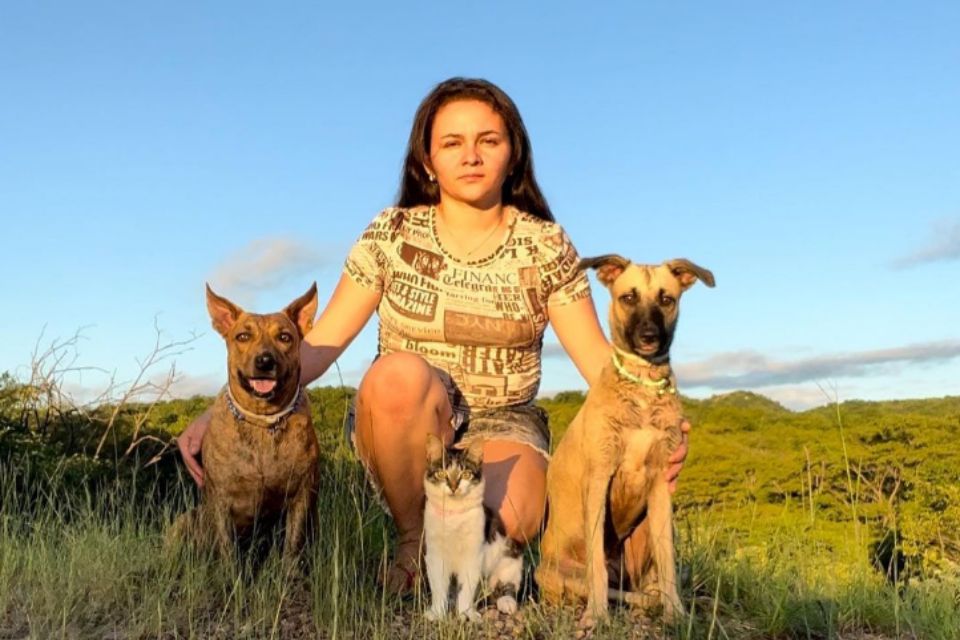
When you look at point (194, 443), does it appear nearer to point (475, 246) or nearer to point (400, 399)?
point (400, 399)

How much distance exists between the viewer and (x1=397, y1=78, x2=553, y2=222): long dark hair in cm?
529

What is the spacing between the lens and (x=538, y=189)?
556 centimetres

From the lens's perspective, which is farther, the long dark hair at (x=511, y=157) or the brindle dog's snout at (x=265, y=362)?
the long dark hair at (x=511, y=157)

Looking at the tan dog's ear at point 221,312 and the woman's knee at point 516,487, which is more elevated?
the tan dog's ear at point 221,312

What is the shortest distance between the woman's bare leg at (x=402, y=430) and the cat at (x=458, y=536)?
0.64ft

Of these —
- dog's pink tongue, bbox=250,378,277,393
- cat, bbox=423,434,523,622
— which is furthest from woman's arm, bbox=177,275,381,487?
cat, bbox=423,434,523,622

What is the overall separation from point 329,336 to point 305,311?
0.86 feet

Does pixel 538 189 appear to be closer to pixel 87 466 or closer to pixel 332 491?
pixel 332 491

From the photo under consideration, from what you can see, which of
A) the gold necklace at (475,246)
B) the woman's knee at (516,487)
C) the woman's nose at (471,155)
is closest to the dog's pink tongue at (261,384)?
the woman's knee at (516,487)

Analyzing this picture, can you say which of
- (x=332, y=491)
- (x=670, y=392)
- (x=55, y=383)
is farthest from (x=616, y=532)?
(x=55, y=383)

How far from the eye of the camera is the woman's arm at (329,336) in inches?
196

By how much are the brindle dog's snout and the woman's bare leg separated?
16.7 inches

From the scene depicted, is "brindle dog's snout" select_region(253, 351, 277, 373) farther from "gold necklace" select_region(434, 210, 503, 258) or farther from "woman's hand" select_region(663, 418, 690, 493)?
"woman's hand" select_region(663, 418, 690, 493)

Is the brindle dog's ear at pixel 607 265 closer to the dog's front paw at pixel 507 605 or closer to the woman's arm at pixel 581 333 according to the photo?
the woman's arm at pixel 581 333
